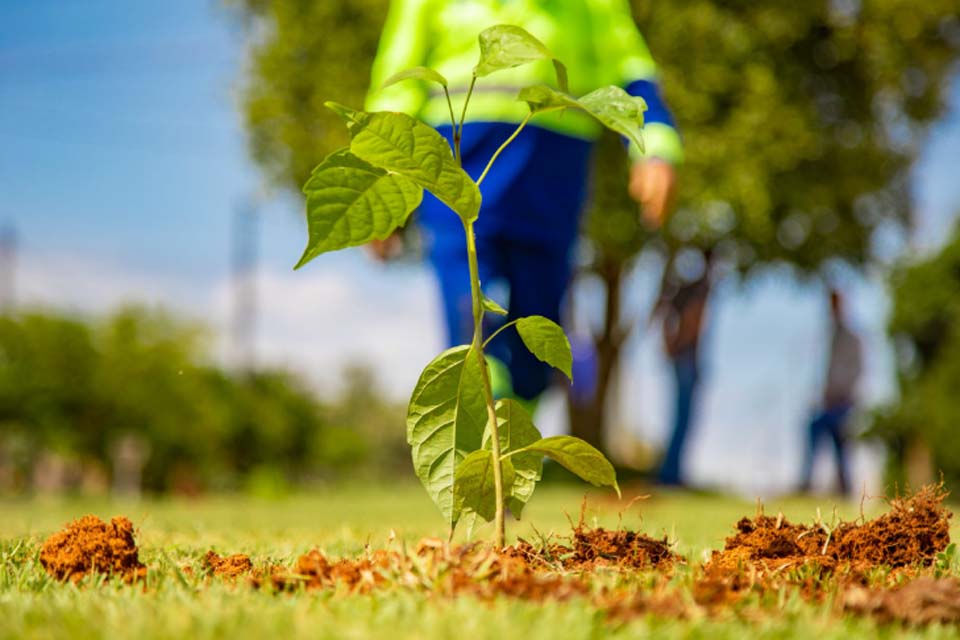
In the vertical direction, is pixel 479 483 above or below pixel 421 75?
below

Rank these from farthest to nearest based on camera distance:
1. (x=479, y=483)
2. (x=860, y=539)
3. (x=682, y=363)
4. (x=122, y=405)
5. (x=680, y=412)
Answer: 1. (x=122, y=405)
2. (x=682, y=363)
3. (x=680, y=412)
4. (x=860, y=539)
5. (x=479, y=483)

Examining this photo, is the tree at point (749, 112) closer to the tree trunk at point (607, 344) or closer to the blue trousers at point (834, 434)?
the tree trunk at point (607, 344)

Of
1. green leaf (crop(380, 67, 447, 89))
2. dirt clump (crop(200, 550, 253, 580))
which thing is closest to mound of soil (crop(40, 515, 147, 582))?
dirt clump (crop(200, 550, 253, 580))

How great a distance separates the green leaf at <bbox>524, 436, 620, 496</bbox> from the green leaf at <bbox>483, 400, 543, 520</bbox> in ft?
0.34

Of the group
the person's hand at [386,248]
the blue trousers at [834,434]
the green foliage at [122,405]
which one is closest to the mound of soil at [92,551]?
the person's hand at [386,248]

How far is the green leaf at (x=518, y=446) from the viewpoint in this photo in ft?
6.95

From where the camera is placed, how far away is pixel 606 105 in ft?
6.03

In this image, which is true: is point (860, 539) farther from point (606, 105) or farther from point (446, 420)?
point (606, 105)

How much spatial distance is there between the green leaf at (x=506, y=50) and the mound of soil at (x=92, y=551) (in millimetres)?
1216

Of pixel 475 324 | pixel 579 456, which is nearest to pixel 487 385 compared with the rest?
pixel 475 324

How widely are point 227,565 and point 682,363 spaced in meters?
10.9

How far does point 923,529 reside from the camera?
91.0 inches

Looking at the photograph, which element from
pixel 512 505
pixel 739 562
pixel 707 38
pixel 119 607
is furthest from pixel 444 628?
pixel 707 38

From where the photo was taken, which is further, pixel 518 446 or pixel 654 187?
pixel 654 187
